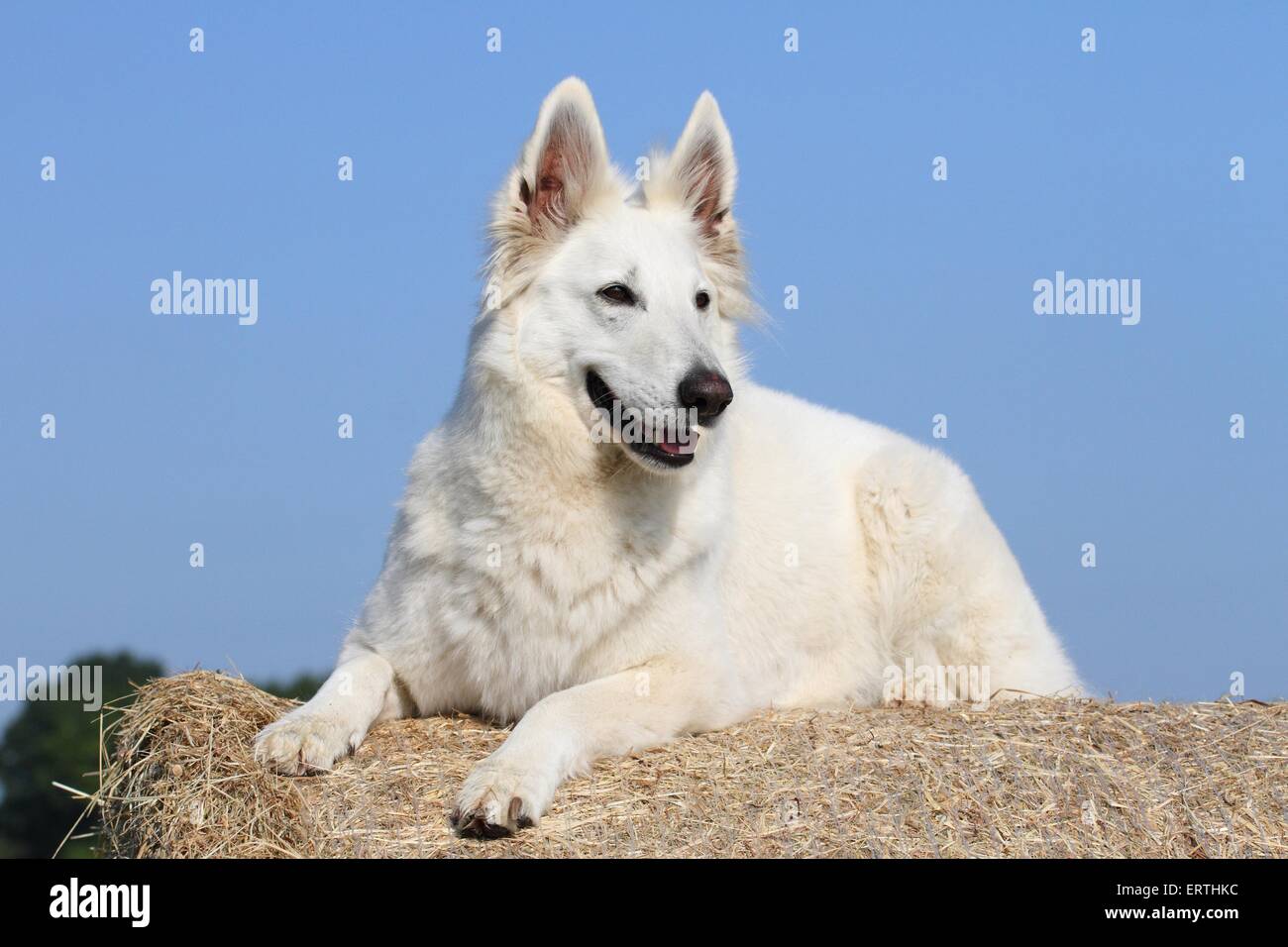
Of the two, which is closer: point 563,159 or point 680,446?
point 680,446

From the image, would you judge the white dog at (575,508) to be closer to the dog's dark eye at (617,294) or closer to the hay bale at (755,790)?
the dog's dark eye at (617,294)

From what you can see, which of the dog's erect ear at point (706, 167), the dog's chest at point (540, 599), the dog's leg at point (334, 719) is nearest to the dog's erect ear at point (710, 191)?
the dog's erect ear at point (706, 167)

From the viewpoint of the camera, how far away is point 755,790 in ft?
17.5

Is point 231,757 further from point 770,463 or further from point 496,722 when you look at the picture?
point 770,463

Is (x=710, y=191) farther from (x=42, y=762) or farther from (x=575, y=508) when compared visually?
(x=42, y=762)

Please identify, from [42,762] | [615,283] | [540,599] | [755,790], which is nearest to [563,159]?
[615,283]

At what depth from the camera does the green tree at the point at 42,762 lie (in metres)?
44.0

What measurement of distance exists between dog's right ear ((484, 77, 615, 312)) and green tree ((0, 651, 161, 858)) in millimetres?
40898

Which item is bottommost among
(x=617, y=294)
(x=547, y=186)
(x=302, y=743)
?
(x=302, y=743)

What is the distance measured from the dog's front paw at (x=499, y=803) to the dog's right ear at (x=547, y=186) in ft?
6.94

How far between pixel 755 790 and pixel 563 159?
9.63ft
